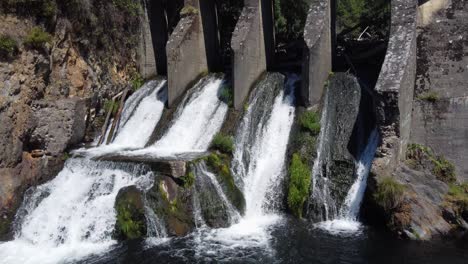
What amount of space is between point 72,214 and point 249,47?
7497mm

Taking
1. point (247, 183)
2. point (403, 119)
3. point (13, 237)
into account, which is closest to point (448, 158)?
point (403, 119)

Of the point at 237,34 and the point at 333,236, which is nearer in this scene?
the point at 333,236

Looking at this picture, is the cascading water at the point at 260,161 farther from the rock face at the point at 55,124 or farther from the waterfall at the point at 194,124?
the rock face at the point at 55,124

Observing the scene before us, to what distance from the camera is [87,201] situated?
11703mm

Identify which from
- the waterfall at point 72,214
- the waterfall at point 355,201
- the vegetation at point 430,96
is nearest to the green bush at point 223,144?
the waterfall at point 72,214

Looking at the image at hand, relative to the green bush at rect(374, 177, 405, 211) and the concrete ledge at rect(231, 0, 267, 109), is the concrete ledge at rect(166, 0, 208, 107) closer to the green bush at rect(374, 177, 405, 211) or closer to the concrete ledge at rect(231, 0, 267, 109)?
the concrete ledge at rect(231, 0, 267, 109)

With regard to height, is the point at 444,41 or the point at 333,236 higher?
the point at 444,41

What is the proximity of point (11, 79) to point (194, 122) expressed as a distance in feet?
17.4

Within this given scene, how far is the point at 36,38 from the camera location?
519 inches

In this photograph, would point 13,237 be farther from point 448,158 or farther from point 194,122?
point 448,158

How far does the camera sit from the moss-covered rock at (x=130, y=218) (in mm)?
11070

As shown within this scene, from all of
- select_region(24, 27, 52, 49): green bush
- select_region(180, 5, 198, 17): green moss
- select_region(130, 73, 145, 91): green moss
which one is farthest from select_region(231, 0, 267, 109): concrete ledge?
select_region(24, 27, 52, 49): green bush

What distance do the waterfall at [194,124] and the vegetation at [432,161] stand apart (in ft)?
→ 18.0

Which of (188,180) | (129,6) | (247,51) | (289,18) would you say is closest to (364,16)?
(289,18)
